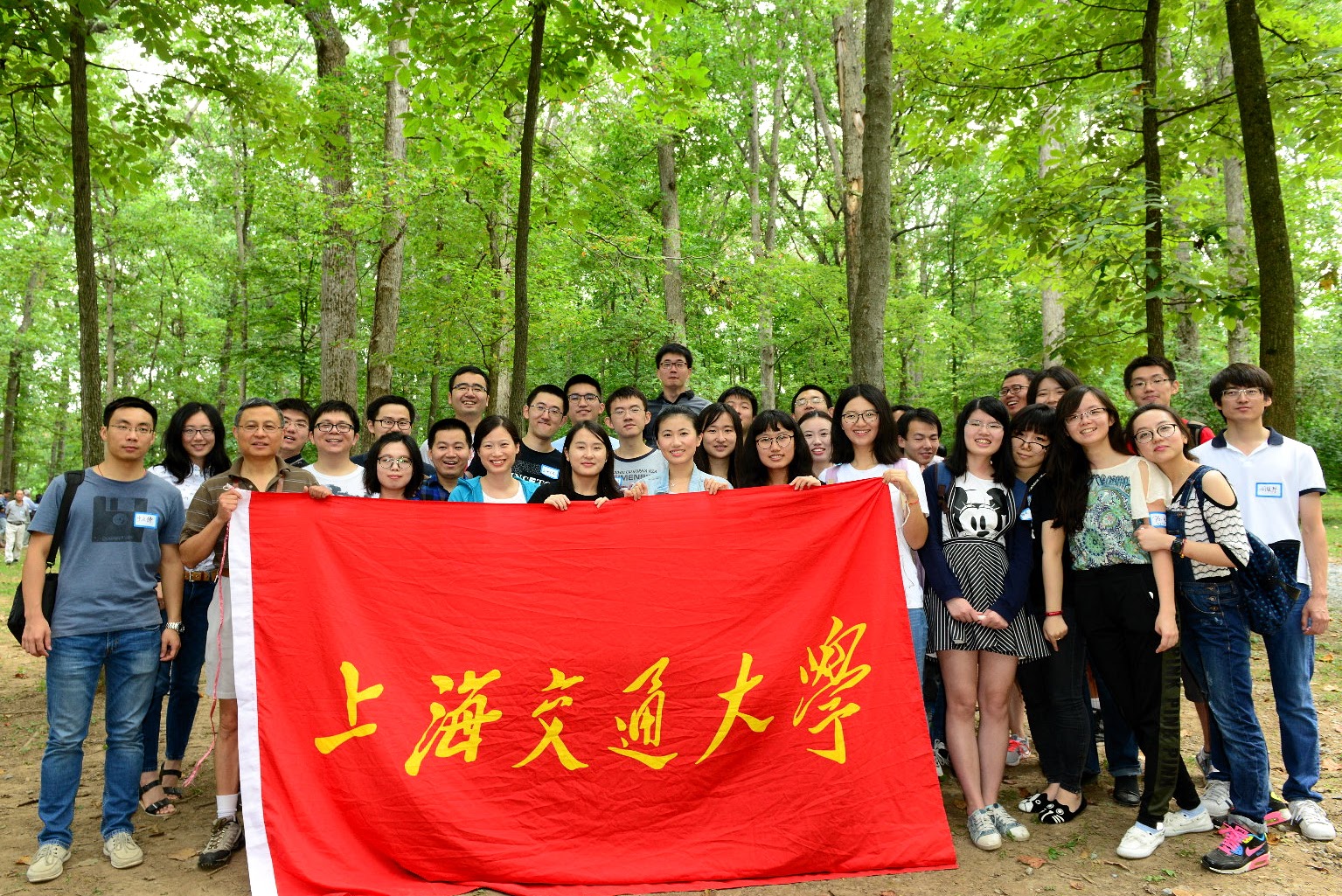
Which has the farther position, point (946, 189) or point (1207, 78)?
point (946, 189)

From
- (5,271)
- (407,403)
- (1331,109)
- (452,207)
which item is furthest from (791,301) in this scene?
(5,271)

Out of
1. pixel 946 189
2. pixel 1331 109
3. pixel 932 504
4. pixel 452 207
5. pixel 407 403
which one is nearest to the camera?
pixel 932 504

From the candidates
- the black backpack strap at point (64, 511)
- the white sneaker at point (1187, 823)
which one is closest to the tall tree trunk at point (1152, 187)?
the white sneaker at point (1187, 823)

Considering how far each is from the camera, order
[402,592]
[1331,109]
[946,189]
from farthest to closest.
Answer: [946,189] → [1331,109] → [402,592]

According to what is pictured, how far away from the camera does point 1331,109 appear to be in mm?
6043

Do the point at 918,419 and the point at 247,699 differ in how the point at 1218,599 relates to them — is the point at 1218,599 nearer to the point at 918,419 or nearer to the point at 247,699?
the point at 918,419

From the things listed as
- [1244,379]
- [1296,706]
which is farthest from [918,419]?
[1296,706]

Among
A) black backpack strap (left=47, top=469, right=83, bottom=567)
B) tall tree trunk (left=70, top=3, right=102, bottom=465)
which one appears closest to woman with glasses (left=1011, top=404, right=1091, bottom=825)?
black backpack strap (left=47, top=469, right=83, bottom=567)

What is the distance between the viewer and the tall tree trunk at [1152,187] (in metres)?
5.70

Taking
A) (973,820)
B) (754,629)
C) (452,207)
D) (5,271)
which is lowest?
(973,820)

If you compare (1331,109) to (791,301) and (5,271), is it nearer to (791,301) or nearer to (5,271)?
(791,301)

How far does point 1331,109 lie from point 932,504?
4989mm

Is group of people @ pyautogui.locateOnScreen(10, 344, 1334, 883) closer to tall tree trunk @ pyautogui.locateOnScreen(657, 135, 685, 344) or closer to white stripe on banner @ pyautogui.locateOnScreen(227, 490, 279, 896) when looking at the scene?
white stripe on banner @ pyautogui.locateOnScreen(227, 490, 279, 896)

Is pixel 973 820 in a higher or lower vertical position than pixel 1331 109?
A: lower
